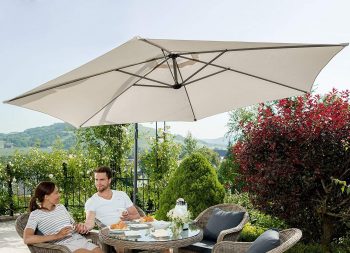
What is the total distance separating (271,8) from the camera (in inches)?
342

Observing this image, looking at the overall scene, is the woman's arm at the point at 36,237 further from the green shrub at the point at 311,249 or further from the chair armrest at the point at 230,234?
the green shrub at the point at 311,249

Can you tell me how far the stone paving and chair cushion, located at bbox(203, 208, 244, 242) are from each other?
3430mm

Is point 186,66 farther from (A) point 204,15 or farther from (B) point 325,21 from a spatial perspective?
(B) point 325,21

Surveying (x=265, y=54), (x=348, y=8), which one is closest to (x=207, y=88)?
(x=265, y=54)

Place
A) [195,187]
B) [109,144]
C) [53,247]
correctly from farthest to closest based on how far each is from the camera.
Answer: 1. [109,144]
2. [195,187]
3. [53,247]

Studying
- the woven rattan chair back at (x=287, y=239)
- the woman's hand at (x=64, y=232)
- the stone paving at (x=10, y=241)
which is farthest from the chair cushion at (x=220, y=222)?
the stone paving at (x=10, y=241)

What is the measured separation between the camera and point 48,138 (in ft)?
151

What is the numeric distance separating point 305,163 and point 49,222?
11.2ft

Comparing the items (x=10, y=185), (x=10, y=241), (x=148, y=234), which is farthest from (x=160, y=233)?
(x=10, y=185)

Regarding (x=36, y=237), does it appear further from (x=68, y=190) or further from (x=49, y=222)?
(x=68, y=190)

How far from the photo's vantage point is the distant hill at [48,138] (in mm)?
11195

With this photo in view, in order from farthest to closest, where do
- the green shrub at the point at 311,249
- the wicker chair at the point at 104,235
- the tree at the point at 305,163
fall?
the tree at the point at 305,163 < the green shrub at the point at 311,249 < the wicker chair at the point at 104,235

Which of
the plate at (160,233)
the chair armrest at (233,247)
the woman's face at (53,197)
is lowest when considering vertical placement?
the chair armrest at (233,247)

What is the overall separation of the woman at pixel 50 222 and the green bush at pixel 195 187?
2699 millimetres
